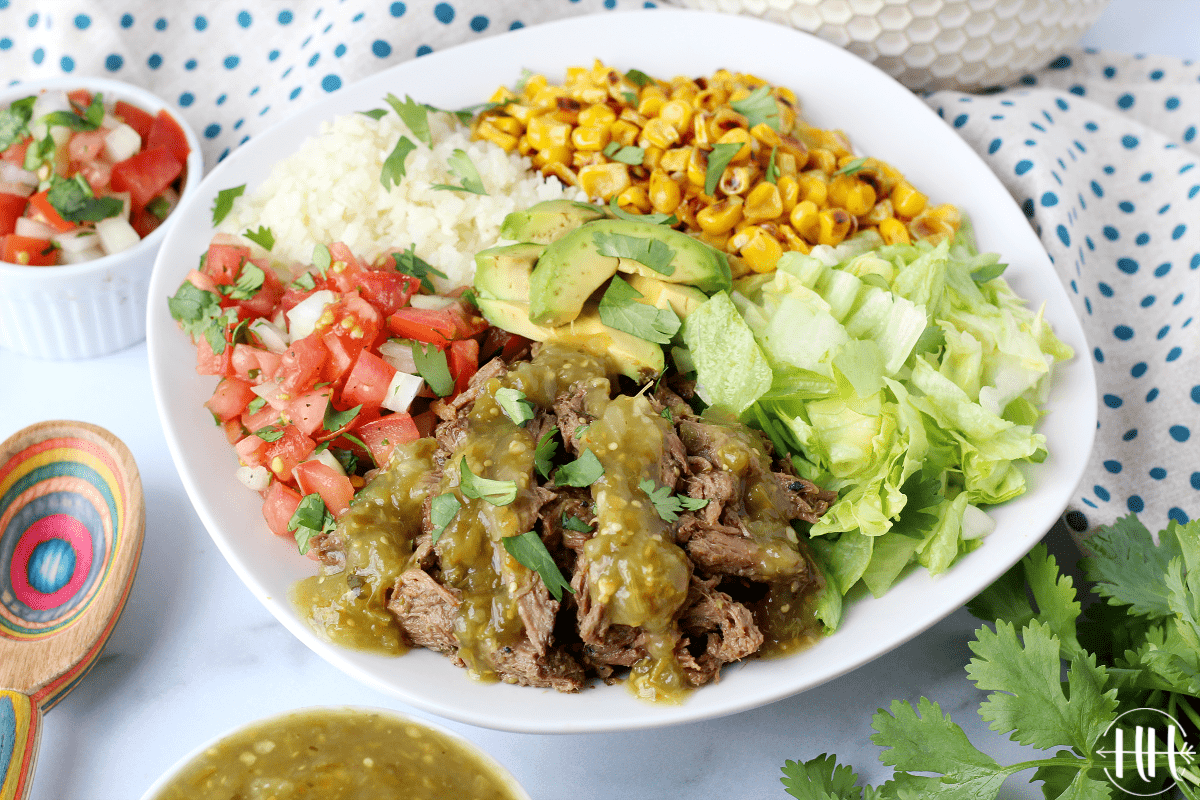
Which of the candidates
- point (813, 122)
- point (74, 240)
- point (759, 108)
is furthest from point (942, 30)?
point (74, 240)

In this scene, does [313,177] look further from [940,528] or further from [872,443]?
[940,528]

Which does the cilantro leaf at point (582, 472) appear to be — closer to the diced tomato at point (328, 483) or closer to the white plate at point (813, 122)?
the white plate at point (813, 122)

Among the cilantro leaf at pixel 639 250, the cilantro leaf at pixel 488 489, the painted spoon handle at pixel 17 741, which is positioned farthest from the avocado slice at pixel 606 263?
the painted spoon handle at pixel 17 741

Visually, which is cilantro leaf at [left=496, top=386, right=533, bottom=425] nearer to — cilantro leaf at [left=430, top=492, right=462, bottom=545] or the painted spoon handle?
cilantro leaf at [left=430, top=492, right=462, bottom=545]

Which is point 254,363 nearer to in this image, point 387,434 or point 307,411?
point 307,411

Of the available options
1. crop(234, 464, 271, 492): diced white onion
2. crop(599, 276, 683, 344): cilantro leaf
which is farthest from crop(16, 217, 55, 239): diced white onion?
crop(599, 276, 683, 344): cilantro leaf

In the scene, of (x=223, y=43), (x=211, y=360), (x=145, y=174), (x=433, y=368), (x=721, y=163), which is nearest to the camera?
(x=433, y=368)

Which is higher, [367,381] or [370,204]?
[370,204]
